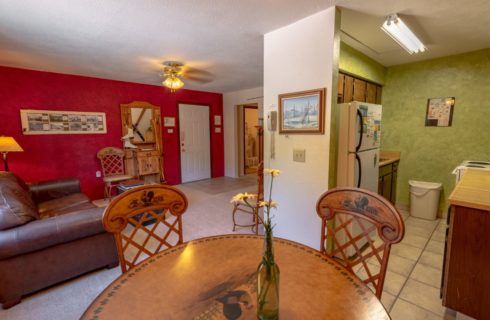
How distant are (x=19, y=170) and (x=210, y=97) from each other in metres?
4.09

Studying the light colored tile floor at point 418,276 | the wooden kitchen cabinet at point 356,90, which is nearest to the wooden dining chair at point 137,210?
the light colored tile floor at point 418,276

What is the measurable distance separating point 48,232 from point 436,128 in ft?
15.8

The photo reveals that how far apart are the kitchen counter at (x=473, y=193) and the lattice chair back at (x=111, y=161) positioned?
5002mm

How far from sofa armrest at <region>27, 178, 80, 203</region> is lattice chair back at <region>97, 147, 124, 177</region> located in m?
1.07

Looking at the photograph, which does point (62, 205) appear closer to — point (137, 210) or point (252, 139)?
point (137, 210)

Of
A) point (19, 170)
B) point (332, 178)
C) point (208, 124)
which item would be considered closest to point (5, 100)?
point (19, 170)

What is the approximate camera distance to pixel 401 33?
2383mm

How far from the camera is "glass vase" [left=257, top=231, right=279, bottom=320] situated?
0.74 meters

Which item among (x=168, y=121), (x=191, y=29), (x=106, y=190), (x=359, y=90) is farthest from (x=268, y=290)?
(x=168, y=121)

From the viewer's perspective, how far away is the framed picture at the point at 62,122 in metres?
3.83

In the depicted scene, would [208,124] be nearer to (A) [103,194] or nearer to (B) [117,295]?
(A) [103,194]

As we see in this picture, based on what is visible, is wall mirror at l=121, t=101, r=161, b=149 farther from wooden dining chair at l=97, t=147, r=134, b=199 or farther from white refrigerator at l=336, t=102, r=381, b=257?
white refrigerator at l=336, t=102, r=381, b=257

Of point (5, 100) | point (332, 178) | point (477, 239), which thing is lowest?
point (477, 239)

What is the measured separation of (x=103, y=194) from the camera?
15.2ft
